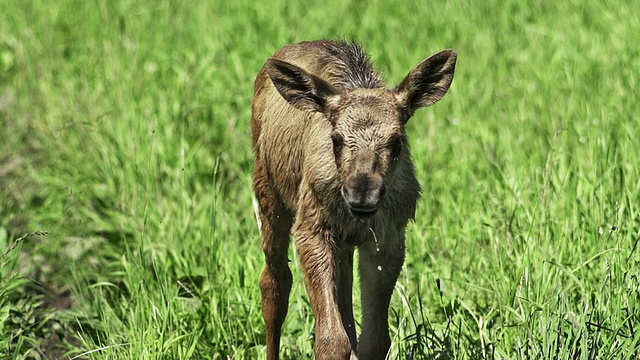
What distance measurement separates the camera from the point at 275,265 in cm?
574

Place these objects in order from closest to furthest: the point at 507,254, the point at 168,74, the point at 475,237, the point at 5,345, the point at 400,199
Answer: the point at 400,199
the point at 5,345
the point at 507,254
the point at 475,237
the point at 168,74

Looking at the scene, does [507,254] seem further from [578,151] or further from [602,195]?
[578,151]

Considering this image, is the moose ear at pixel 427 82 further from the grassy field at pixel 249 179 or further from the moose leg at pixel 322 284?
the grassy field at pixel 249 179

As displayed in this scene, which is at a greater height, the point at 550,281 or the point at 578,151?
the point at 578,151

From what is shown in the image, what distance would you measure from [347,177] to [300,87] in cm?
63

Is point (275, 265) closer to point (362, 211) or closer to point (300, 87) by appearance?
point (300, 87)

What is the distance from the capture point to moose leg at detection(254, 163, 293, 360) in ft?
18.7

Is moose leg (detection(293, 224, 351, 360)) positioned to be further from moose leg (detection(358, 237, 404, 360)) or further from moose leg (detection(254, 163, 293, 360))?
moose leg (detection(254, 163, 293, 360))

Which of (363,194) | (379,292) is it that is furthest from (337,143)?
(379,292)

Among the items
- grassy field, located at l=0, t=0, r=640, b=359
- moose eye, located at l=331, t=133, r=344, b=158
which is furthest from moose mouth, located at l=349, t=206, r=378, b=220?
grassy field, located at l=0, t=0, r=640, b=359

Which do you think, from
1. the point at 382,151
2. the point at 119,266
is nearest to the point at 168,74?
the point at 119,266

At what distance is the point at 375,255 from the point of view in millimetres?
5191

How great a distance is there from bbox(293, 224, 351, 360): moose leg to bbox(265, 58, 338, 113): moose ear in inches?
19.7

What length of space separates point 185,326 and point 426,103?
1754 millimetres
